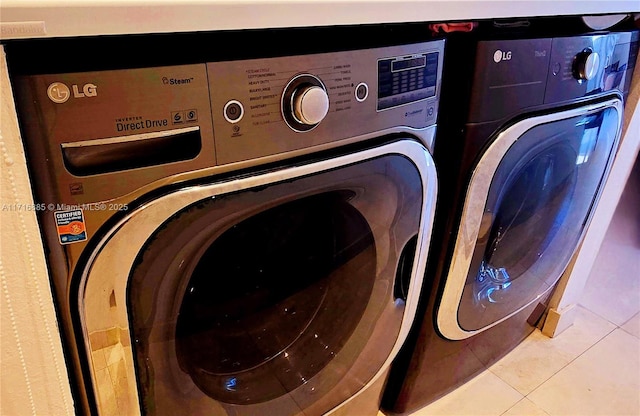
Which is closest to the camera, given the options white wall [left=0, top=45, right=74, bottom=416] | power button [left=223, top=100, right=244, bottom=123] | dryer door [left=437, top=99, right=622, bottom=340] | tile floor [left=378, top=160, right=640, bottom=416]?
white wall [left=0, top=45, right=74, bottom=416]

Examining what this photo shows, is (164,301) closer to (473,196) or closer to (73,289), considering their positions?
(73,289)

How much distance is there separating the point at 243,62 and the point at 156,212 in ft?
0.62

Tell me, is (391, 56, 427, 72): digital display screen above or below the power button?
above

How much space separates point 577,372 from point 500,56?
3.28 feet

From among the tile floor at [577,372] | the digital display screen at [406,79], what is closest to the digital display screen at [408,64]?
the digital display screen at [406,79]

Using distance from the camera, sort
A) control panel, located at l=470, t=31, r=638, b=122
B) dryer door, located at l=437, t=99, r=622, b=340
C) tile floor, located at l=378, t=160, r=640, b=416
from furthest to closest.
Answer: tile floor, located at l=378, t=160, r=640, b=416
dryer door, located at l=437, t=99, r=622, b=340
control panel, located at l=470, t=31, r=638, b=122

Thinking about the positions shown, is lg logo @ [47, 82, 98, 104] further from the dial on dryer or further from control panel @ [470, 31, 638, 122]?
control panel @ [470, 31, 638, 122]

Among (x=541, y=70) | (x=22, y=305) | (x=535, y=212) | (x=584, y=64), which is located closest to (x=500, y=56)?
(x=541, y=70)

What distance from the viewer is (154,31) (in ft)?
1.60

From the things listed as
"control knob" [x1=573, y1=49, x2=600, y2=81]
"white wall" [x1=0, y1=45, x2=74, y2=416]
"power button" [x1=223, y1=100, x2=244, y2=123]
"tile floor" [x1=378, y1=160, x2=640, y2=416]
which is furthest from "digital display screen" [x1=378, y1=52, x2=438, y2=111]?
"tile floor" [x1=378, y1=160, x2=640, y2=416]

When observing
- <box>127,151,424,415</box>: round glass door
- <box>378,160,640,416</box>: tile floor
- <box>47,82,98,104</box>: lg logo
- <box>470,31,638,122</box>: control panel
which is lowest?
<box>378,160,640,416</box>: tile floor

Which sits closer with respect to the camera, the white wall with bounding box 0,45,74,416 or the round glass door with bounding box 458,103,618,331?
the white wall with bounding box 0,45,74,416

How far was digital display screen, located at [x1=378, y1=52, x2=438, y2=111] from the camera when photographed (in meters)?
0.68

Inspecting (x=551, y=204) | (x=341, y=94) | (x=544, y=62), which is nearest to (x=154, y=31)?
(x=341, y=94)
